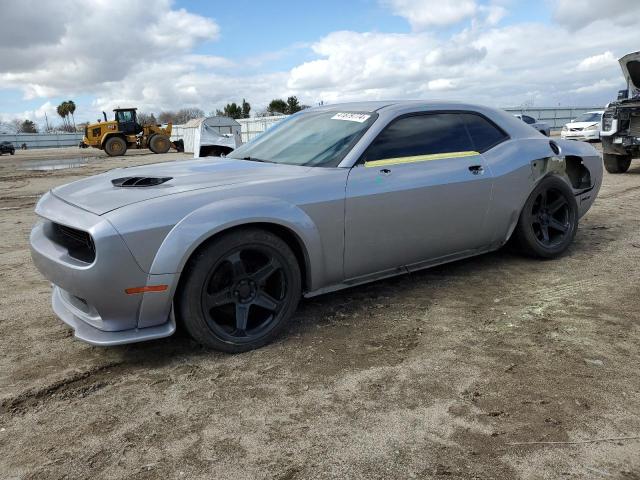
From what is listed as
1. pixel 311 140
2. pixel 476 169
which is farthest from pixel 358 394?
pixel 476 169

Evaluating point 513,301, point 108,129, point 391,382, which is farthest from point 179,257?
point 108,129

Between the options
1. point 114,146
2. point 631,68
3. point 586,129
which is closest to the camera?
point 631,68

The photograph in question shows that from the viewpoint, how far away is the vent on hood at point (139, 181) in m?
3.05

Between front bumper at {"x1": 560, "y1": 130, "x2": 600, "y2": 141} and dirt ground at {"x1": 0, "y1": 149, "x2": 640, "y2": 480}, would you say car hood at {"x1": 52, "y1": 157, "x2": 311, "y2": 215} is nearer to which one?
→ dirt ground at {"x1": 0, "y1": 149, "x2": 640, "y2": 480}

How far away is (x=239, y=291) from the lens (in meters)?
2.95

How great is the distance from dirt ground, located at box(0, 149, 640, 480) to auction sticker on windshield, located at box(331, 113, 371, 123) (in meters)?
1.28

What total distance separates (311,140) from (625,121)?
8.51m

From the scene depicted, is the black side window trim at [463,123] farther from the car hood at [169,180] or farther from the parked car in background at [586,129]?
the parked car in background at [586,129]

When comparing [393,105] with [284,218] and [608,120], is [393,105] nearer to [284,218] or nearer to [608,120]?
[284,218]

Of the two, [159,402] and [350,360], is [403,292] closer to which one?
[350,360]

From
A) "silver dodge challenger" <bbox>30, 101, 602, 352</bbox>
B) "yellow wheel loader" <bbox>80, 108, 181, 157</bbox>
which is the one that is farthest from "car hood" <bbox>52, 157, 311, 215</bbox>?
"yellow wheel loader" <bbox>80, 108, 181, 157</bbox>

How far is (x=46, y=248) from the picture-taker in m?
2.95

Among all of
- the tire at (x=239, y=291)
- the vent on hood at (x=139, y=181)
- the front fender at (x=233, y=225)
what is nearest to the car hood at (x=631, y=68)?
the front fender at (x=233, y=225)

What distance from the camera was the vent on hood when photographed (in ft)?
10.00
